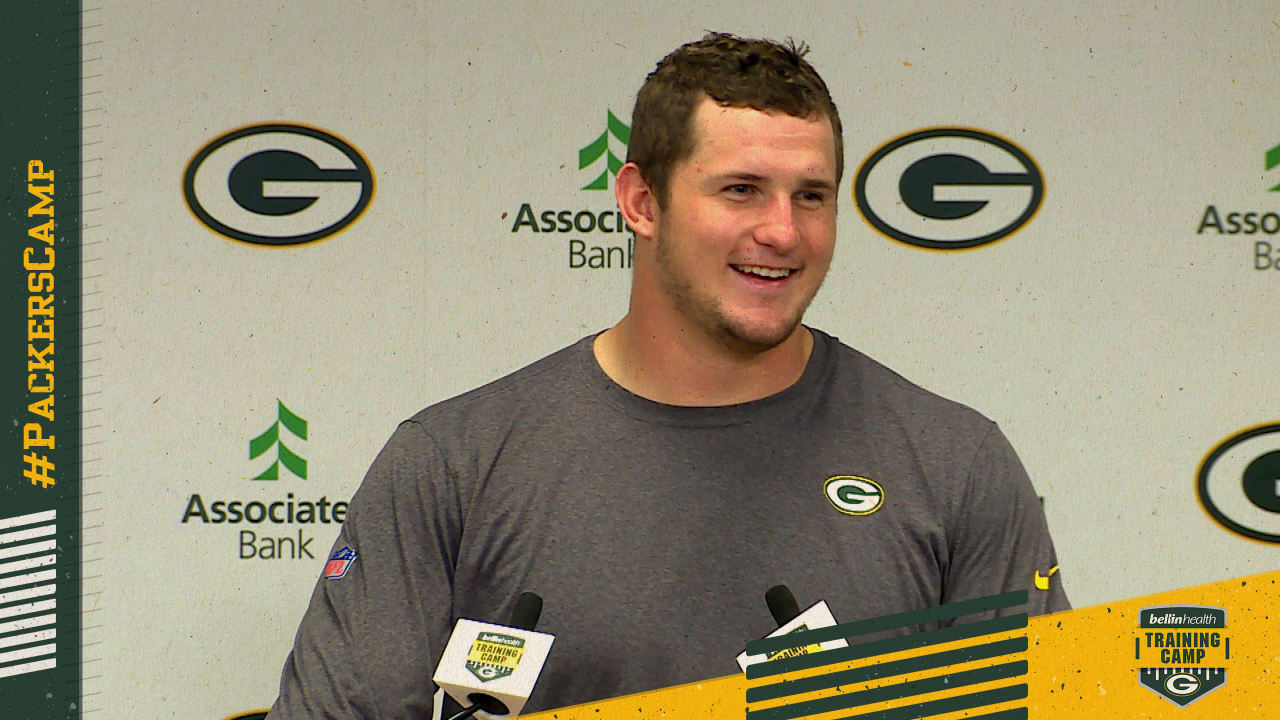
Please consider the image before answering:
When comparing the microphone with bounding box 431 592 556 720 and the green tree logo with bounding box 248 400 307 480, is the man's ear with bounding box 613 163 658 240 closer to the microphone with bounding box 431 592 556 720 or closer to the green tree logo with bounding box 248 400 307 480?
the microphone with bounding box 431 592 556 720

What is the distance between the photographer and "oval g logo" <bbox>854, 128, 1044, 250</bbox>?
2020 mm

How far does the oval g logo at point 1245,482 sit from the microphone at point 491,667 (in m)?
1.42

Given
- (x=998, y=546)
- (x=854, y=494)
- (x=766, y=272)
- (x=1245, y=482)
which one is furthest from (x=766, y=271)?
(x=1245, y=482)

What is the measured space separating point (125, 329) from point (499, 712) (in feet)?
4.27

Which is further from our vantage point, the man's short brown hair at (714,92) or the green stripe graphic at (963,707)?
the man's short brown hair at (714,92)
